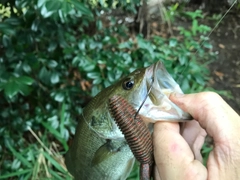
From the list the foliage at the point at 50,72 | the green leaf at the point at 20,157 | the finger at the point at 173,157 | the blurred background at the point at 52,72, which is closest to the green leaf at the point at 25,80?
the blurred background at the point at 52,72

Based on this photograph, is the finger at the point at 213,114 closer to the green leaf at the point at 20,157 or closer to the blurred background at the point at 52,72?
the blurred background at the point at 52,72

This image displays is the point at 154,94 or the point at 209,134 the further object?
the point at 154,94

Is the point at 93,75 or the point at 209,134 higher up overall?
the point at 209,134

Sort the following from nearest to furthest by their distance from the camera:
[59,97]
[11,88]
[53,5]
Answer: [53,5], [11,88], [59,97]

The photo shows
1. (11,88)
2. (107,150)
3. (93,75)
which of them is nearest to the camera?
(107,150)

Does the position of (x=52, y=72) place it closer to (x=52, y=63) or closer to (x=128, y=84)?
(x=52, y=63)

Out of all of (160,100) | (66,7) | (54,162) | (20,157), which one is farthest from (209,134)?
(20,157)

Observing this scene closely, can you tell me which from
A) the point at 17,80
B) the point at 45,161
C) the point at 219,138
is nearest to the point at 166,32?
the point at 45,161
